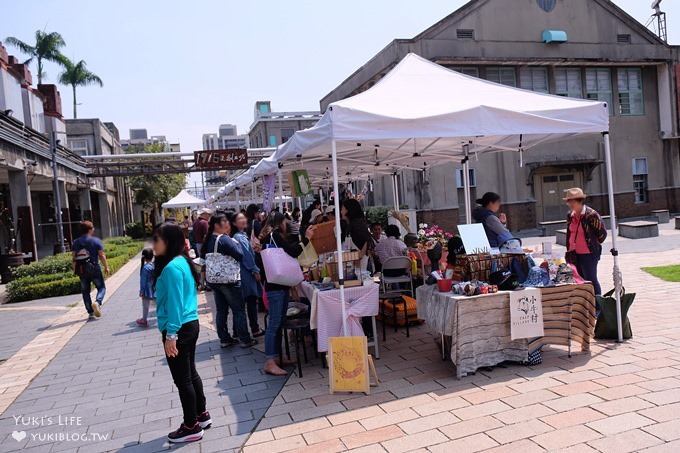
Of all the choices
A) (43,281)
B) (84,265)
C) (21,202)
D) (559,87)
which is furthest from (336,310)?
(559,87)

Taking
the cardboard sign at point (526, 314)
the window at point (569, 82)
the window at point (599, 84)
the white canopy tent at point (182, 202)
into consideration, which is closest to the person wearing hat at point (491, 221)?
the cardboard sign at point (526, 314)

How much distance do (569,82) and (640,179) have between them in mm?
5575

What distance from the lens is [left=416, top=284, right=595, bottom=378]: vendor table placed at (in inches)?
184

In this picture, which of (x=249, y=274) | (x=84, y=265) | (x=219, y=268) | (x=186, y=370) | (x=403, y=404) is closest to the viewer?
(x=186, y=370)

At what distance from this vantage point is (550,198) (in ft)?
69.0

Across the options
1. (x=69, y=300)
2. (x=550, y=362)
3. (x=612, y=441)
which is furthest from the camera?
(x=69, y=300)

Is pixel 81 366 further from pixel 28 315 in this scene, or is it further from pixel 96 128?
pixel 96 128

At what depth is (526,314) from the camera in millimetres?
4773

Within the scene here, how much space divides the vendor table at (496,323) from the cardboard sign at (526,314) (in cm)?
9

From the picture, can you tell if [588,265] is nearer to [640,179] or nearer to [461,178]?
[461,178]

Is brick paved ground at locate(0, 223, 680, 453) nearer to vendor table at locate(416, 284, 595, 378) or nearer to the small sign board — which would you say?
vendor table at locate(416, 284, 595, 378)

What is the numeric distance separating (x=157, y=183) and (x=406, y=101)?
36.9 m

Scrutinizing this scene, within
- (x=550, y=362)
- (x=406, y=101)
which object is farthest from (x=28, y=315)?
(x=550, y=362)

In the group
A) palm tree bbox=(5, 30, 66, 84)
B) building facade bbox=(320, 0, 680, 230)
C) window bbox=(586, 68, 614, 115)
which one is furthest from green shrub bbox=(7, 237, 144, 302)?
palm tree bbox=(5, 30, 66, 84)
